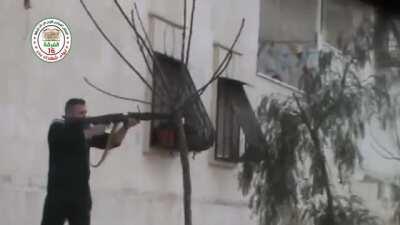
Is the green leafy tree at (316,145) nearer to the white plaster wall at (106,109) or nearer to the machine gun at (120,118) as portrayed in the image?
the white plaster wall at (106,109)

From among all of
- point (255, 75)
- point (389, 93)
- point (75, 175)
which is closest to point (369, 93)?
point (389, 93)

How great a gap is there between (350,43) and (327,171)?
2.93 meters

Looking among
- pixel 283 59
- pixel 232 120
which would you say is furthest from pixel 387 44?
pixel 232 120

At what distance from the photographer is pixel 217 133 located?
589 inches

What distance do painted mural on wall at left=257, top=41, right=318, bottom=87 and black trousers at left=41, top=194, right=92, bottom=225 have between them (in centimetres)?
783

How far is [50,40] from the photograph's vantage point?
1091 cm

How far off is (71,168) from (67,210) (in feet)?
1.20

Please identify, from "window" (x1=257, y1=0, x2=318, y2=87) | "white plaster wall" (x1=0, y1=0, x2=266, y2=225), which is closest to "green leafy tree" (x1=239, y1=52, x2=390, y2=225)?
"white plaster wall" (x1=0, y1=0, x2=266, y2=225)

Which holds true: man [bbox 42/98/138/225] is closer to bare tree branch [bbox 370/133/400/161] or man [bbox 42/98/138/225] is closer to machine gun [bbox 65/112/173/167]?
machine gun [bbox 65/112/173/167]

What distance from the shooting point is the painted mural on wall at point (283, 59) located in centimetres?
1673

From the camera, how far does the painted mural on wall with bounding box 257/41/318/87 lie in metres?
16.7

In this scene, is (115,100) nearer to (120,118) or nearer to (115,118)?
(115,118)

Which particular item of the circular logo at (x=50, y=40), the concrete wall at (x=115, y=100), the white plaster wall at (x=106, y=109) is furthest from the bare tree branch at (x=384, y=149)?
the circular logo at (x=50, y=40)

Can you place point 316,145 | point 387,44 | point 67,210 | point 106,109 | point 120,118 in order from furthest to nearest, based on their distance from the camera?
point 387,44
point 316,145
point 106,109
point 67,210
point 120,118
